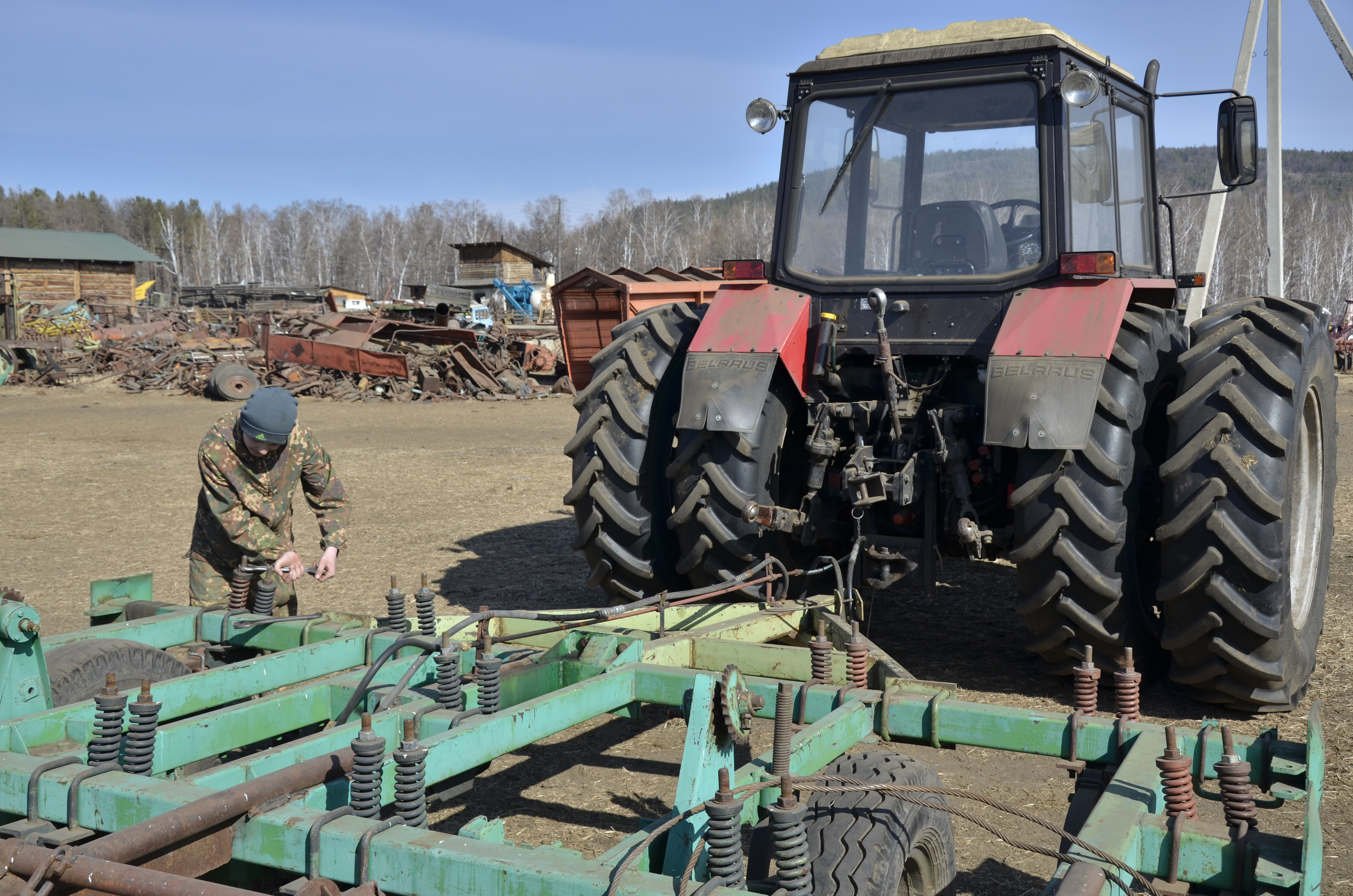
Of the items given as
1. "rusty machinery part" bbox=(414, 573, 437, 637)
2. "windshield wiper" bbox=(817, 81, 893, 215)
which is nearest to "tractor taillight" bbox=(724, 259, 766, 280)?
"windshield wiper" bbox=(817, 81, 893, 215)

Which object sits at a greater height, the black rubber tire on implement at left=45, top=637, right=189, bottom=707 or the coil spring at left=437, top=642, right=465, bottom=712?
the coil spring at left=437, top=642, right=465, bottom=712

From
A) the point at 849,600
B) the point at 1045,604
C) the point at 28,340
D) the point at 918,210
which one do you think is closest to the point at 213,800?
the point at 849,600

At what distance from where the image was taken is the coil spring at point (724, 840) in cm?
208

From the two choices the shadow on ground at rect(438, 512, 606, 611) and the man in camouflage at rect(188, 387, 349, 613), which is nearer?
the man in camouflage at rect(188, 387, 349, 613)

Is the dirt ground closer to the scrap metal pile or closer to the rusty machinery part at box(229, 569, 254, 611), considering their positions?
the rusty machinery part at box(229, 569, 254, 611)

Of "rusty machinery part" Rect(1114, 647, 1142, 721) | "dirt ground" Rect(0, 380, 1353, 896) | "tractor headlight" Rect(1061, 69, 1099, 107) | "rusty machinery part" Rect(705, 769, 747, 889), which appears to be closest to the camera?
"rusty machinery part" Rect(705, 769, 747, 889)

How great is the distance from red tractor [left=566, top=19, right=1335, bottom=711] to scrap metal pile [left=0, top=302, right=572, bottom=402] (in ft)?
55.7

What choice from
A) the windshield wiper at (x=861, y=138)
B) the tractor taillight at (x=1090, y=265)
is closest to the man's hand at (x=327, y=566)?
the windshield wiper at (x=861, y=138)

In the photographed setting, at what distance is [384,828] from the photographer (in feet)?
7.37

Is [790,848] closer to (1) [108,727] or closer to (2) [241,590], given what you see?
(1) [108,727]

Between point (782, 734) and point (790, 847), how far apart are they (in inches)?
12.5

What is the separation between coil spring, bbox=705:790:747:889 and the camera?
2076mm

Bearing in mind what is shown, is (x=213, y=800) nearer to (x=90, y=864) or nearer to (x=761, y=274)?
(x=90, y=864)

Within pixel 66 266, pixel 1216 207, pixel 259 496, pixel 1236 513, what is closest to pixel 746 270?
pixel 1236 513
